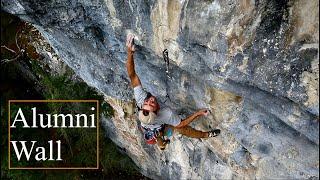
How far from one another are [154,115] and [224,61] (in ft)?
3.42

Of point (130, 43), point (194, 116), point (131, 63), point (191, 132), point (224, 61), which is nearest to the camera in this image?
point (224, 61)

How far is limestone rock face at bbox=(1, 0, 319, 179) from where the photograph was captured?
4331 mm

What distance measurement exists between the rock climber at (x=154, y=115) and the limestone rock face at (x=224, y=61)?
0.61ft

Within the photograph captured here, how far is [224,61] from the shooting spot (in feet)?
15.4

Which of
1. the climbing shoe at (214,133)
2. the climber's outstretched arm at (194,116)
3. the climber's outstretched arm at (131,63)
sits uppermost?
the climber's outstretched arm at (131,63)

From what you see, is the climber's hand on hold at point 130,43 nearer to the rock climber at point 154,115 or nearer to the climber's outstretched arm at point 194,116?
the rock climber at point 154,115

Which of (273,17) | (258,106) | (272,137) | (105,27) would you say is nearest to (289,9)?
(273,17)

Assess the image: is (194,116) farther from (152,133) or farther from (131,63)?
(131,63)

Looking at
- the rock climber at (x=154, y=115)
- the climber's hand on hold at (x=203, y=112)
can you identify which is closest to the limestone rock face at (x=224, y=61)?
the climber's hand on hold at (x=203, y=112)

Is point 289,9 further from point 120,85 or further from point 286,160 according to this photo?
point 120,85

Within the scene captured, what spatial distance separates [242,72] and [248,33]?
46cm

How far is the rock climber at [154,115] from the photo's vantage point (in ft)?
16.7

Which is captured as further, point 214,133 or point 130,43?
point 214,133

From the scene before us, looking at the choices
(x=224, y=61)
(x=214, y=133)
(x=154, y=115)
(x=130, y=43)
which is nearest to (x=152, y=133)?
(x=154, y=115)
